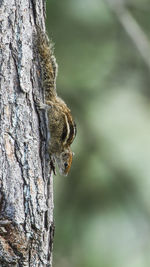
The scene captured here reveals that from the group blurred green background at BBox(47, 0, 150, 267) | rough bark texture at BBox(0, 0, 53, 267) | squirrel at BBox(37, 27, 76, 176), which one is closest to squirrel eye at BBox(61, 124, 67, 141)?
squirrel at BBox(37, 27, 76, 176)

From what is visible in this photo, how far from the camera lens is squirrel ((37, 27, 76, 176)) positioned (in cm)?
272

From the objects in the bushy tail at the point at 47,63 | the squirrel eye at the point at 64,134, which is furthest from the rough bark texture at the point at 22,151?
the squirrel eye at the point at 64,134

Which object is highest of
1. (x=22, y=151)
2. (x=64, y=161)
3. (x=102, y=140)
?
(x=102, y=140)

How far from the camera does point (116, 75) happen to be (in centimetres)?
603

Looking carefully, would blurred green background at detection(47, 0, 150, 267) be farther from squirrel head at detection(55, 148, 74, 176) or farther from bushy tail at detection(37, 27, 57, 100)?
bushy tail at detection(37, 27, 57, 100)

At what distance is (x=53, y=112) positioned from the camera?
288 centimetres

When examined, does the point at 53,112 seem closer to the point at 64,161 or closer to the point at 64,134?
the point at 64,134

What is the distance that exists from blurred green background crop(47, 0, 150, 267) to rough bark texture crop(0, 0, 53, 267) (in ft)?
9.72

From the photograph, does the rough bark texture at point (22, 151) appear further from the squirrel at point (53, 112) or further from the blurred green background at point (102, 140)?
the blurred green background at point (102, 140)

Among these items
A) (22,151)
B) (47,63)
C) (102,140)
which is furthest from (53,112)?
(102,140)

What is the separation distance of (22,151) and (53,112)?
439mm

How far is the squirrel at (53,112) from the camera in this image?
2721 mm

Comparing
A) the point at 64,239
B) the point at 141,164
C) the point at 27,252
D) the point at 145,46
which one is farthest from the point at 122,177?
the point at 27,252

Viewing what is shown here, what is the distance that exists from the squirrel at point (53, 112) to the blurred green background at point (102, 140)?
8.59 ft
